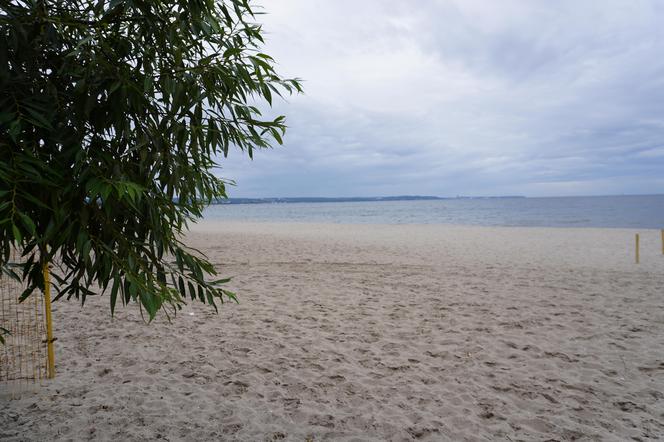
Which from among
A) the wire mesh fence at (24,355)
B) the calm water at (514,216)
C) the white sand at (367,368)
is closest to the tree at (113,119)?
the white sand at (367,368)

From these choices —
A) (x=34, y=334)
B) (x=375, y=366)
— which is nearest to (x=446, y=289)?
(x=375, y=366)

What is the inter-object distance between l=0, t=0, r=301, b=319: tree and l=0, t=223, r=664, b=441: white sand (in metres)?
2.48

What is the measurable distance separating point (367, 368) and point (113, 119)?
410 centimetres

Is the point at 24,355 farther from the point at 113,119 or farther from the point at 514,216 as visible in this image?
the point at 514,216

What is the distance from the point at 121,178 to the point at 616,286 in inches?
431

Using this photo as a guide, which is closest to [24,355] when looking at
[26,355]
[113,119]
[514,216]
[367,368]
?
[26,355]

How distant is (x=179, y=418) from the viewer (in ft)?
12.6

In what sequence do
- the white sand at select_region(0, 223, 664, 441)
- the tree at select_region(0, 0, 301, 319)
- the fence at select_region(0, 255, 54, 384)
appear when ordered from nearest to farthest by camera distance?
the tree at select_region(0, 0, 301, 319) → the white sand at select_region(0, 223, 664, 441) → the fence at select_region(0, 255, 54, 384)

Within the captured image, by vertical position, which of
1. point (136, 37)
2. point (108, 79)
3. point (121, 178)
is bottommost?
point (121, 178)

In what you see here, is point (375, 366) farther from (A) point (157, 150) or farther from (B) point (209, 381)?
(A) point (157, 150)

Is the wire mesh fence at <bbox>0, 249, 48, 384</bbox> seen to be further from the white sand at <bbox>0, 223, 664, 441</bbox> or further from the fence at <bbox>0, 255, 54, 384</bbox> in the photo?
the white sand at <bbox>0, 223, 664, 441</bbox>

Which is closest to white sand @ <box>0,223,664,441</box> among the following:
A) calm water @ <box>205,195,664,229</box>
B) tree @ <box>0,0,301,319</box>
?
tree @ <box>0,0,301,319</box>

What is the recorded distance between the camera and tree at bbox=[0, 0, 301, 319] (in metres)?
1.58

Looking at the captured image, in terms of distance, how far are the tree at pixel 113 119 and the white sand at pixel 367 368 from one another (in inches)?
97.8
